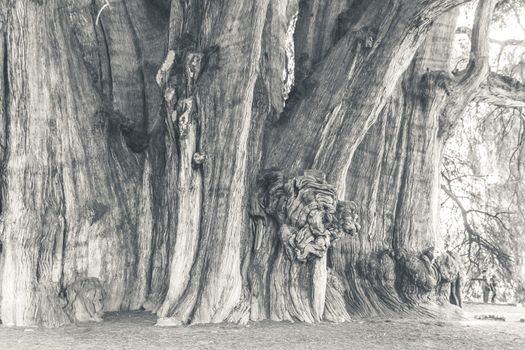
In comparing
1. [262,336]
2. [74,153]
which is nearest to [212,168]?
[74,153]

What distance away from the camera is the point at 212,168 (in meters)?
6.36

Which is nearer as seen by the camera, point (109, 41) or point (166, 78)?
point (166, 78)

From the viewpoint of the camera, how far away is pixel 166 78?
20.8ft

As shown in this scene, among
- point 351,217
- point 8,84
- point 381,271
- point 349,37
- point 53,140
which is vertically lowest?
point 381,271

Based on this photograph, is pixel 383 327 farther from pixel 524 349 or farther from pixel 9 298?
pixel 9 298

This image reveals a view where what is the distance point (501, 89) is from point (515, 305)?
365 cm

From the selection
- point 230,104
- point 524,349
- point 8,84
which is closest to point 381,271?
point 524,349

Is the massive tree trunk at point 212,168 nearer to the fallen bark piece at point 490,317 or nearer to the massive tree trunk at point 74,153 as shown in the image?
the massive tree trunk at point 74,153

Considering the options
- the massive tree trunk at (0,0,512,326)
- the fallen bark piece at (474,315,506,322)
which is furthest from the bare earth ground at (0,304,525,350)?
the fallen bark piece at (474,315,506,322)

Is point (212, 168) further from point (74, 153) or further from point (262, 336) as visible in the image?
point (262, 336)

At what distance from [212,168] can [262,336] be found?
64.8 inches

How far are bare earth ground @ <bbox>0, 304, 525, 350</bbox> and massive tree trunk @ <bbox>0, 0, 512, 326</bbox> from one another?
11.4 inches

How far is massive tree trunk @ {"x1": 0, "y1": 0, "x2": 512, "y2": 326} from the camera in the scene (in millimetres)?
6246

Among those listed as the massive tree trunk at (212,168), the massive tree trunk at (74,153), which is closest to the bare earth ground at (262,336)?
the massive tree trunk at (212,168)
